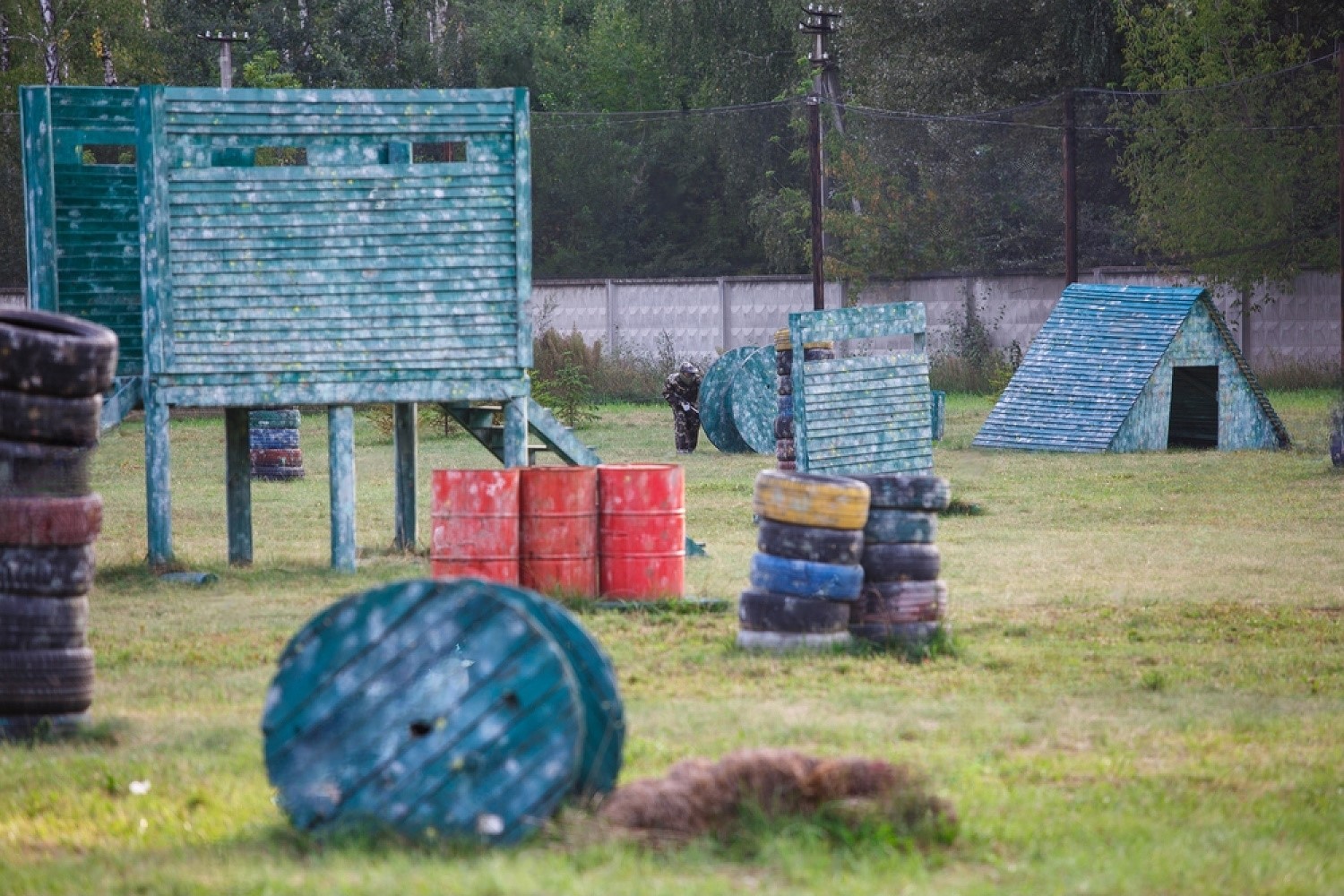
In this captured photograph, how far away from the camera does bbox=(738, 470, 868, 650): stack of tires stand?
8.96 meters

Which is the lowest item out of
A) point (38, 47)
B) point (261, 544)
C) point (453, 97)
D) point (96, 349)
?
point (261, 544)

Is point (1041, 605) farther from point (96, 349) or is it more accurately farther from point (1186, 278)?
point (1186, 278)

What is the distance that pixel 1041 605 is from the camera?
11.0 metres

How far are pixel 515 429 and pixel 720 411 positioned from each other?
11098mm

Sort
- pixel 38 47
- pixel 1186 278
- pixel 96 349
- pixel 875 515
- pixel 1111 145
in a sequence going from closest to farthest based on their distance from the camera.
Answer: pixel 96 349 < pixel 875 515 < pixel 1186 278 < pixel 1111 145 < pixel 38 47

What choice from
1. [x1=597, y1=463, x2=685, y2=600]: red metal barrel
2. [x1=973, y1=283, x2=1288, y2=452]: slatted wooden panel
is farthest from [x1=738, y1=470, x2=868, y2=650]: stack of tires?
[x1=973, y1=283, x2=1288, y2=452]: slatted wooden panel

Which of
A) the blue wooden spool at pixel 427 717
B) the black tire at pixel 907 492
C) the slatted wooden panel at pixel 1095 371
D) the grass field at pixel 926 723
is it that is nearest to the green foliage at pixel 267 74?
the slatted wooden panel at pixel 1095 371

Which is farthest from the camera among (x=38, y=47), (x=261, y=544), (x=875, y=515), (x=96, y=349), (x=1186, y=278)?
(x=38, y=47)

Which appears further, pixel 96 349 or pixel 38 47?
pixel 38 47

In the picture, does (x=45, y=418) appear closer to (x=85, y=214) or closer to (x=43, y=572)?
(x=43, y=572)

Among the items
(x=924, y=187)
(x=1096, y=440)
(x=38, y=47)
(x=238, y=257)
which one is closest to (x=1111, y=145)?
(x=924, y=187)

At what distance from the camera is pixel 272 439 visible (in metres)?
21.1

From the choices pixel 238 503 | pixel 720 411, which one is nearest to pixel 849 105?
pixel 720 411

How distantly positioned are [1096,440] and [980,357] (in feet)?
50.7
